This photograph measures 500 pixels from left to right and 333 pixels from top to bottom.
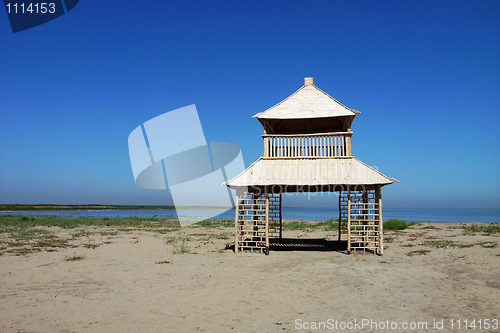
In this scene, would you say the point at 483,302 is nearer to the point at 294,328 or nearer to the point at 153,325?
the point at 294,328

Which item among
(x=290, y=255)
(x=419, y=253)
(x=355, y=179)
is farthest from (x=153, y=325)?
(x=419, y=253)

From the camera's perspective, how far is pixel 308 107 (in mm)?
13195

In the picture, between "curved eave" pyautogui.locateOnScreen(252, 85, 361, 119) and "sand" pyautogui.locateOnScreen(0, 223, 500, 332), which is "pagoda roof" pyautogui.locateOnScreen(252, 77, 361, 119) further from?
"sand" pyautogui.locateOnScreen(0, 223, 500, 332)

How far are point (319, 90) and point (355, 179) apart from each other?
15.2 feet

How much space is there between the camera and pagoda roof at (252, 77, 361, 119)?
41.5 ft

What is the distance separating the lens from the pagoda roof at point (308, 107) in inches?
498

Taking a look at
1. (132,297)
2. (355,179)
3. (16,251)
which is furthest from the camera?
(16,251)

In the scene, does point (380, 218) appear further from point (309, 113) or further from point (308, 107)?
point (308, 107)

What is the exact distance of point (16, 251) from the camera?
1330 centimetres

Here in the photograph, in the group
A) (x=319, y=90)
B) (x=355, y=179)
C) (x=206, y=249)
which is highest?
(x=319, y=90)

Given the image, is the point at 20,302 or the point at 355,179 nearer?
the point at 20,302

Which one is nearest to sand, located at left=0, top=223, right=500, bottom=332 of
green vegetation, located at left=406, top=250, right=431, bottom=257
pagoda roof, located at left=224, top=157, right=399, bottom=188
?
green vegetation, located at left=406, top=250, right=431, bottom=257

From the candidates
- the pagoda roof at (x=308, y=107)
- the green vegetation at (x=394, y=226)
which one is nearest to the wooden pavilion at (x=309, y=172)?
the pagoda roof at (x=308, y=107)

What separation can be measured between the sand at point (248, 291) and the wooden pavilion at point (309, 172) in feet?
4.33
